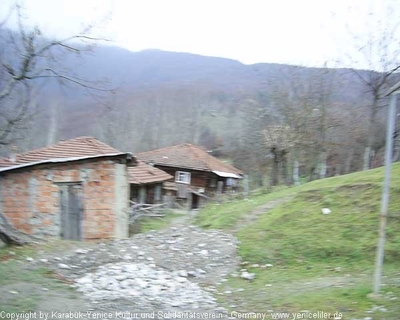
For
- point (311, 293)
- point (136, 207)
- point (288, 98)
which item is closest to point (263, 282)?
point (311, 293)

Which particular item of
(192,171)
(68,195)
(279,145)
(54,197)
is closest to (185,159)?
(192,171)

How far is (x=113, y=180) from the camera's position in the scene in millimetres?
12289

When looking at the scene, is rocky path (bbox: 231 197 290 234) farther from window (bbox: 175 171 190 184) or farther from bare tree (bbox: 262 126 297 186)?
window (bbox: 175 171 190 184)

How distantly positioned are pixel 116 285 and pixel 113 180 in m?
6.13

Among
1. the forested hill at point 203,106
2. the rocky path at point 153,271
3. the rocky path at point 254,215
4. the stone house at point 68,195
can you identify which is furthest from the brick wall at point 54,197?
the rocky path at point 254,215

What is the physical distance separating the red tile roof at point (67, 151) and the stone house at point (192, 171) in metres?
14.6

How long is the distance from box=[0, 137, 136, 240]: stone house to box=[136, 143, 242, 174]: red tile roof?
1773cm

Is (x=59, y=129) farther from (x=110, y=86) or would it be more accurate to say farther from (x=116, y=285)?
(x=116, y=285)

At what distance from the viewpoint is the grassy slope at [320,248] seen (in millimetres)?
5926

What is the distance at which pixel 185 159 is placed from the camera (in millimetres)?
31219

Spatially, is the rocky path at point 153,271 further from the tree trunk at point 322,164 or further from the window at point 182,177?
the window at point 182,177

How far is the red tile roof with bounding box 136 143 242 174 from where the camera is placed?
1203 inches

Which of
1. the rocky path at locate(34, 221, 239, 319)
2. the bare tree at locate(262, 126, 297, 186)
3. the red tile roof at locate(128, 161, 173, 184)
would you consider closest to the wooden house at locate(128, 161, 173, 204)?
the red tile roof at locate(128, 161, 173, 184)

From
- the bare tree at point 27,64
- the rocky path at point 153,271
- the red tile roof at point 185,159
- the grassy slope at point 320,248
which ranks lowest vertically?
the rocky path at point 153,271
